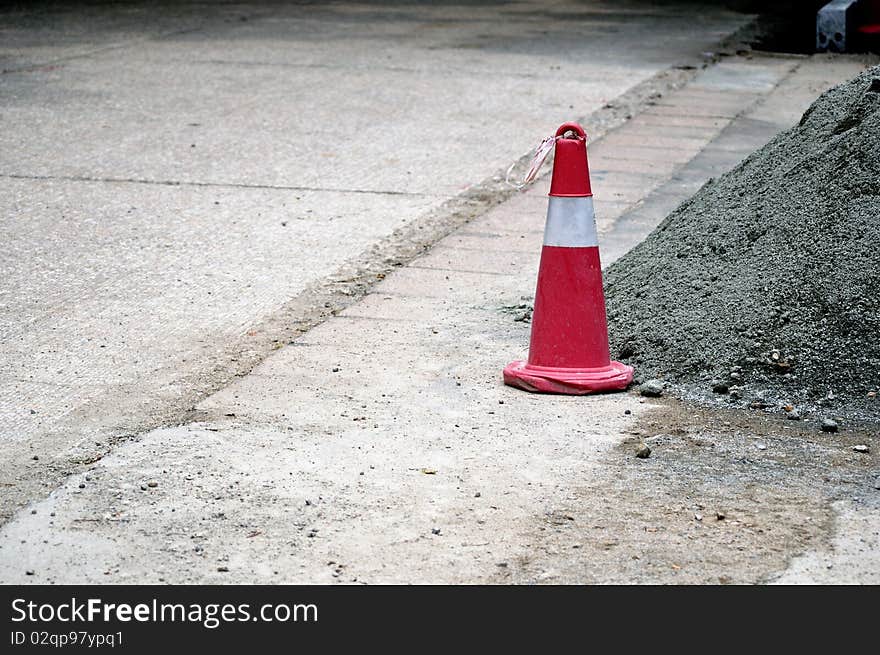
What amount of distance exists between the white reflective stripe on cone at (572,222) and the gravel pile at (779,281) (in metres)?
0.43

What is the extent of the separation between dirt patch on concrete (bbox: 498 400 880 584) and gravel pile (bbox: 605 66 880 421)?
0.19 m

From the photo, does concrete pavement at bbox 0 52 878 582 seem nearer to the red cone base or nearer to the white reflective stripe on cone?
the red cone base

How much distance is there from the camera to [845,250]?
4070 millimetres

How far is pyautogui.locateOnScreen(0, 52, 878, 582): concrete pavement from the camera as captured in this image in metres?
2.95

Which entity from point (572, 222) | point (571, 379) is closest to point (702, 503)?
point (571, 379)

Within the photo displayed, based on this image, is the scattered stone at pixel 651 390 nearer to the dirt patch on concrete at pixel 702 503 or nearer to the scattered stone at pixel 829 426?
the dirt patch on concrete at pixel 702 503

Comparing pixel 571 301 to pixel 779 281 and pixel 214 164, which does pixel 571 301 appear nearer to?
pixel 779 281

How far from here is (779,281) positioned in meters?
4.11

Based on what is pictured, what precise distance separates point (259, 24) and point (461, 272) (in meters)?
9.10

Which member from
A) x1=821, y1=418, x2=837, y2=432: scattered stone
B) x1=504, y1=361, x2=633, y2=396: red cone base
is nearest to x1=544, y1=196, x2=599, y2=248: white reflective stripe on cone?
x1=504, y1=361, x2=633, y2=396: red cone base

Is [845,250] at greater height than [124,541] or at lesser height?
greater

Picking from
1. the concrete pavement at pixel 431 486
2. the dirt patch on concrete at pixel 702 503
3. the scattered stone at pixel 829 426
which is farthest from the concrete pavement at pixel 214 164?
the scattered stone at pixel 829 426
